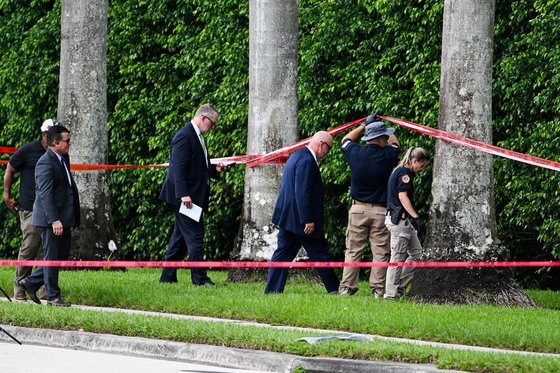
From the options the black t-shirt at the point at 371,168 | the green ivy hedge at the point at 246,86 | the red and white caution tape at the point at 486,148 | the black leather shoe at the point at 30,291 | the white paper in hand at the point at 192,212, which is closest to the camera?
the red and white caution tape at the point at 486,148

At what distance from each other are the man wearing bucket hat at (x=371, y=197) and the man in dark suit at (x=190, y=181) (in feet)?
5.43

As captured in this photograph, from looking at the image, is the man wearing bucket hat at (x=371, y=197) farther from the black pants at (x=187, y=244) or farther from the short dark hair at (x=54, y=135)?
the short dark hair at (x=54, y=135)

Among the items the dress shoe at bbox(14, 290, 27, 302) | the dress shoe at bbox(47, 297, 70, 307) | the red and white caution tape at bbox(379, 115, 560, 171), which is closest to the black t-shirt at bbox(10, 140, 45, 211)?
the dress shoe at bbox(14, 290, 27, 302)

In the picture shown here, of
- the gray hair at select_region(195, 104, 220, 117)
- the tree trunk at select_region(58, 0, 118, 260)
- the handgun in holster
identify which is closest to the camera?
the handgun in holster

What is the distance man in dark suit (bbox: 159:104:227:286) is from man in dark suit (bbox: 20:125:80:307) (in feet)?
5.58

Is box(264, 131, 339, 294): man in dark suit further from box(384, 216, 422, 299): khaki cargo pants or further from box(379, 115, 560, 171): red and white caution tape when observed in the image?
box(379, 115, 560, 171): red and white caution tape

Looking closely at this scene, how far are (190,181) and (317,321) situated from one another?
12.3 feet

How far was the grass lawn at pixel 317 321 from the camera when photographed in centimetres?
905

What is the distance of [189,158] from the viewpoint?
47.1 feet

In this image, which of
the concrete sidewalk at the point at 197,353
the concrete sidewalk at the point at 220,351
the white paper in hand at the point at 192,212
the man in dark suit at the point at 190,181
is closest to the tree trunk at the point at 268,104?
the man in dark suit at the point at 190,181

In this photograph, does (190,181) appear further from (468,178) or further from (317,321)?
(317,321)

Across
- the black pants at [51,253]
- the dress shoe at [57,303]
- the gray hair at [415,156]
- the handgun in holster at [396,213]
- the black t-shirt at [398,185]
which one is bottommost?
the dress shoe at [57,303]

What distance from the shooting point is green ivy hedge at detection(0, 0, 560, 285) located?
51.0 ft

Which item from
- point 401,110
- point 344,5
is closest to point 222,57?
point 344,5
